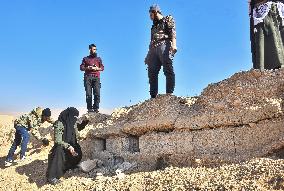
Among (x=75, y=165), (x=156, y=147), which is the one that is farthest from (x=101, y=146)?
(x=156, y=147)

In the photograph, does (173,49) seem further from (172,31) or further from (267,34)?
(267,34)

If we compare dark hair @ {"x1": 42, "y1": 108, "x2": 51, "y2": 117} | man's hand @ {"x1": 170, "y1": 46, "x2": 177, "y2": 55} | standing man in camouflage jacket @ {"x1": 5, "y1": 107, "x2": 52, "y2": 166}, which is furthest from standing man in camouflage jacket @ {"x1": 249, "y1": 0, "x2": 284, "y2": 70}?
standing man in camouflage jacket @ {"x1": 5, "y1": 107, "x2": 52, "y2": 166}

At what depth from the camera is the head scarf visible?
8.27 m

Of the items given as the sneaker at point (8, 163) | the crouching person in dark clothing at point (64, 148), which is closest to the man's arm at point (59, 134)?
the crouching person in dark clothing at point (64, 148)

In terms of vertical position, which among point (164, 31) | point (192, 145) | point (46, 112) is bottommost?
point (192, 145)

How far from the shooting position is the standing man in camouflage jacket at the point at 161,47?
25.2 feet

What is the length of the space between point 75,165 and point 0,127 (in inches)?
169

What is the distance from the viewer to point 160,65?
8156mm

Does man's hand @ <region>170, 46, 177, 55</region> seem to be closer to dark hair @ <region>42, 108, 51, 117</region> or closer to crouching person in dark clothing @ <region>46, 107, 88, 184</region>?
crouching person in dark clothing @ <region>46, 107, 88, 184</region>

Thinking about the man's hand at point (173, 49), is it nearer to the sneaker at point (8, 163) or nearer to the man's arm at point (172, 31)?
the man's arm at point (172, 31)

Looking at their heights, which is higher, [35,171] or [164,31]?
[164,31]

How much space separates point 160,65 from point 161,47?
473mm

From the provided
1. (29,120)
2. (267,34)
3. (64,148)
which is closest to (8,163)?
(29,120)

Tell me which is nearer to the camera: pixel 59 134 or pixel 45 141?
pixel 59 134
